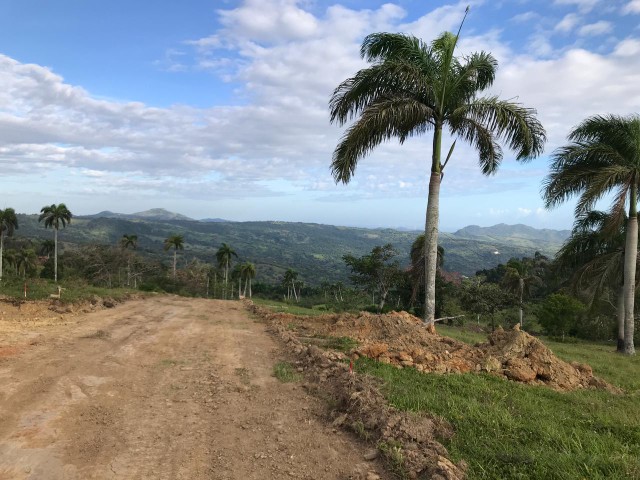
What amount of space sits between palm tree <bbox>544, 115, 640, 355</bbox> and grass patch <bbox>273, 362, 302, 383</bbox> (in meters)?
12.7

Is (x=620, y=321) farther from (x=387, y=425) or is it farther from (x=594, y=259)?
(x=387, y=425)

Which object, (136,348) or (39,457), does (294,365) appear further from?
(39,457)

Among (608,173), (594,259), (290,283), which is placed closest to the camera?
(608,173)

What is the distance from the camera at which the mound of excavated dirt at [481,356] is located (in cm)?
839

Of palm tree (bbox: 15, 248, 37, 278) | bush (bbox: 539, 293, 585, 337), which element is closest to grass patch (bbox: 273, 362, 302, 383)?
bush (bbox: 539, 293, 585, 337)

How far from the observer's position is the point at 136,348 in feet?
32.2

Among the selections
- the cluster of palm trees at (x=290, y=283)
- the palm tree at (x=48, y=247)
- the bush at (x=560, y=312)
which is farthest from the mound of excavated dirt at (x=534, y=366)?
the palm tree at (x=48, y=247)

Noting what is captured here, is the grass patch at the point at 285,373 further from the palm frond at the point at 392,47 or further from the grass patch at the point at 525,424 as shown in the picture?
the palm frond at the point at 392,47

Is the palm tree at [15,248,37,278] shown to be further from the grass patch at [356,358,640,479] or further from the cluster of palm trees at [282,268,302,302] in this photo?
the grass patch at [356,358,640,479]

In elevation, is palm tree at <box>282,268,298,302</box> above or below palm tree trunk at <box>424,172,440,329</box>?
below

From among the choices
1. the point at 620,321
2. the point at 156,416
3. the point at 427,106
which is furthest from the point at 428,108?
the point at 620,321

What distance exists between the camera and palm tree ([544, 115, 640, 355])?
48.1 feet

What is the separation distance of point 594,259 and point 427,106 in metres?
14.0

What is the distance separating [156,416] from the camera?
5.73m
